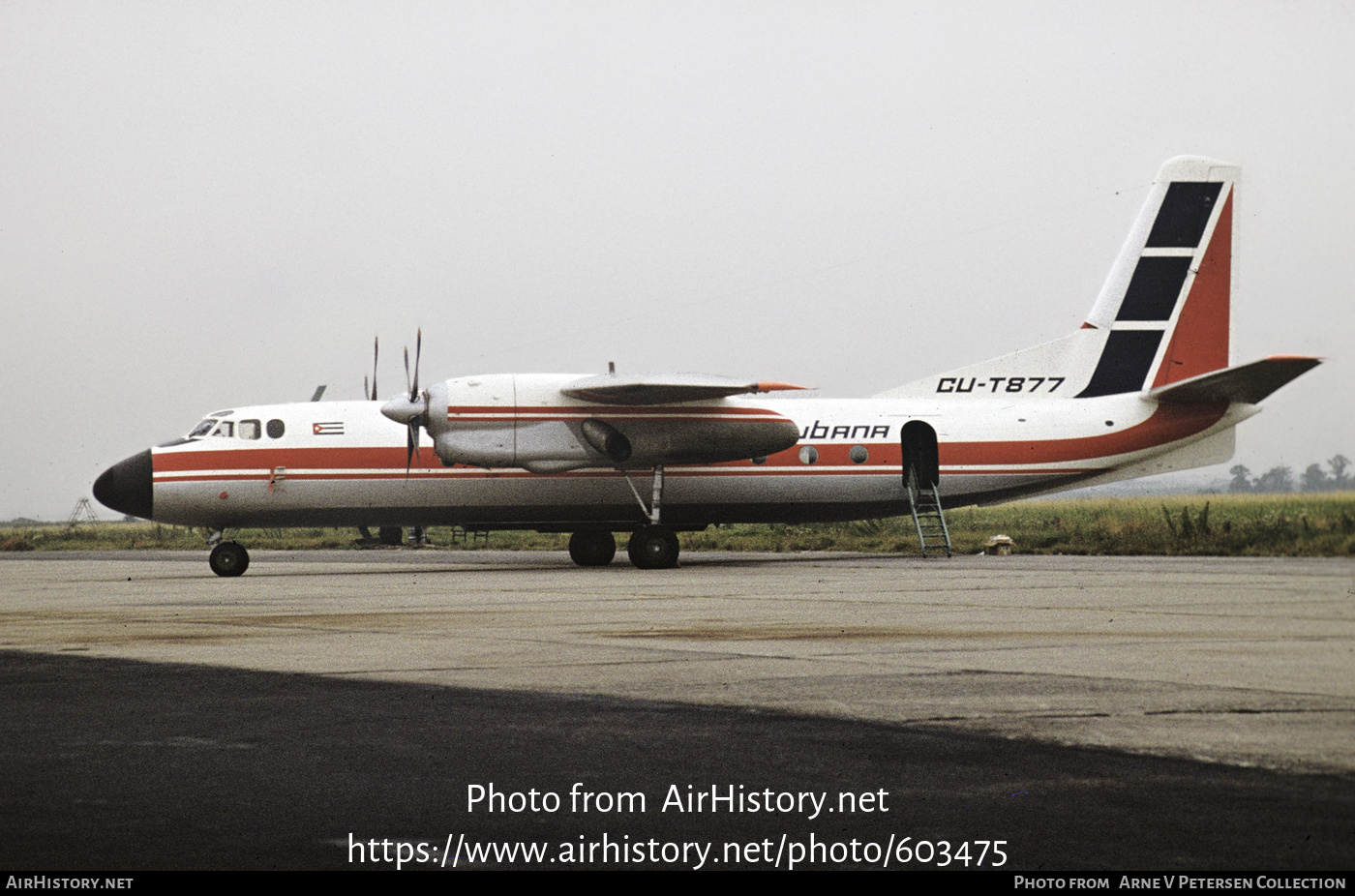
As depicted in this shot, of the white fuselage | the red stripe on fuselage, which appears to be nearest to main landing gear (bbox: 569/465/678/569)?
the white fuselage

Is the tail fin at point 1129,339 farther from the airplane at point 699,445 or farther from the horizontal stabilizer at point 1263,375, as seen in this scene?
the horizontal stabilizer at point 1263,375

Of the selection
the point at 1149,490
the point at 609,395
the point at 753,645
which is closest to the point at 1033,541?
the point at 609,395

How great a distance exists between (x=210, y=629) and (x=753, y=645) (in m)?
6.49

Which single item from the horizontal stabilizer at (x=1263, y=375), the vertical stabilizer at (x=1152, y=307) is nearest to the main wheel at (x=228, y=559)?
the vertical stabilizer at (x=1152, y=307)

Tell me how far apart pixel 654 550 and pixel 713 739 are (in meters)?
20.1

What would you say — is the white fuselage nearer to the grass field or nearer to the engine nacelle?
the engine nacelle

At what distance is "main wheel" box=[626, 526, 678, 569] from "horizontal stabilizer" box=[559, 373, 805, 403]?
295 centimetres

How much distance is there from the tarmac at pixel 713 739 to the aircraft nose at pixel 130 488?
529 inches

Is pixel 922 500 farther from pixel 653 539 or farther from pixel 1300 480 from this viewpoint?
pixel 1300 480

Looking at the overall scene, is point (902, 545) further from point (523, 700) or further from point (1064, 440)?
point (523, 700)

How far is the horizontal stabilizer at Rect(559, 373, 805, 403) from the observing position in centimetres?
2619

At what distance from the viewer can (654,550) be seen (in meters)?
27.0

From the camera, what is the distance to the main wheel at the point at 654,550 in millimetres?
27047

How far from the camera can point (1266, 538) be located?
459cm
